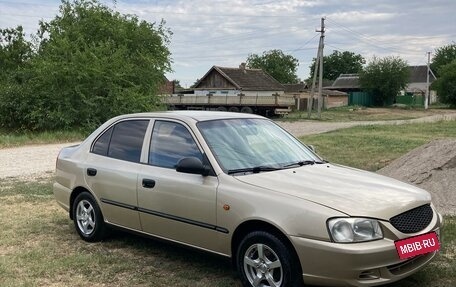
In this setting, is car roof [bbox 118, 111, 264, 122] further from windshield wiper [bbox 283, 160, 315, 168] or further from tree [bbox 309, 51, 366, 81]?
tree [bbox 309, 51, 366, 81]

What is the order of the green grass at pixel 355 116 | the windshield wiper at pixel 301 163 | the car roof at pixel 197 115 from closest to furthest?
the windshield wiper at pixel 301 163, the car roof at pixel 197 115, the green grass at pixel 355 116

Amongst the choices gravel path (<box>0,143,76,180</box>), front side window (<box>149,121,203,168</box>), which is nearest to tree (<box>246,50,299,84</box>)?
gravel path (<box>0,143,76,180</box>)

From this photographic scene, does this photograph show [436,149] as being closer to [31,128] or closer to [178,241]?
[178,241]

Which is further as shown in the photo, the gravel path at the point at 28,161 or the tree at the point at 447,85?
the tree at the point at 447,85

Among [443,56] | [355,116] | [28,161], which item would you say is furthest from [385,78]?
[28,161]

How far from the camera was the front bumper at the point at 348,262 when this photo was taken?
372 centimetres

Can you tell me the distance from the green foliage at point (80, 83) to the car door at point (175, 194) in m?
19.8

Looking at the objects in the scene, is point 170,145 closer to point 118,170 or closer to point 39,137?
point 118,170

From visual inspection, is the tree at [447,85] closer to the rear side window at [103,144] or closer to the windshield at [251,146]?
the windshield at [251,146]

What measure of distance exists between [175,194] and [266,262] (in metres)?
1.17

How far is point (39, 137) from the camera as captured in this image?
2208cm

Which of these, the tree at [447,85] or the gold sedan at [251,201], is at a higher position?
the tree at [447,85]

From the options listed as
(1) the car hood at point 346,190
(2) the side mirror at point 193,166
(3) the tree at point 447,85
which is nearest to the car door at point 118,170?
(2) the side mirror at point 193,166

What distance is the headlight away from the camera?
12.4 feet
